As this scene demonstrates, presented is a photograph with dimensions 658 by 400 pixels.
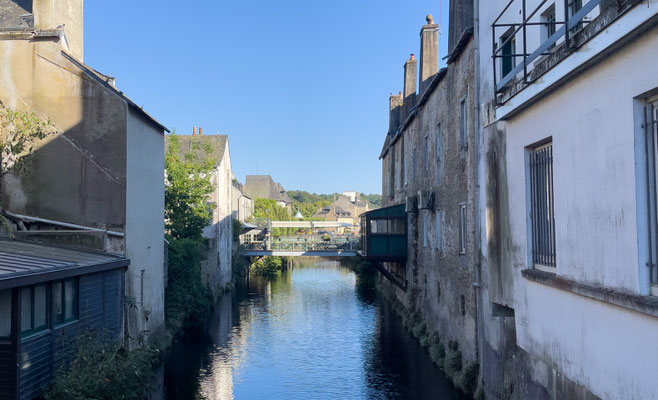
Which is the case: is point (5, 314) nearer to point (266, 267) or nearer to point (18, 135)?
point (18, 135)

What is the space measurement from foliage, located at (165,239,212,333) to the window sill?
15186 mm

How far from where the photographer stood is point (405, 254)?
2398 cm

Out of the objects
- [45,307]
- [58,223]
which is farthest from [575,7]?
[58,223]

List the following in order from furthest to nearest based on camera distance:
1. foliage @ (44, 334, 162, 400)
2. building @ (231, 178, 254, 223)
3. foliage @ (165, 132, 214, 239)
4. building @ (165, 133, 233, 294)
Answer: building @ (231, 178, 254, 223) → building @ (165, 133, 233, 294) → foliage @ (165, 132, 214, 239) → foliage @ (44, 334, 162, 400)

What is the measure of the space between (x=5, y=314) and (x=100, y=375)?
6.38ft

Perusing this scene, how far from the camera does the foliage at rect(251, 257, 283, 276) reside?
156 ft

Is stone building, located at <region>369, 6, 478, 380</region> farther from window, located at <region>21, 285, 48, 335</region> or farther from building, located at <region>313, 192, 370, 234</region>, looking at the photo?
building, located at <region>313, 192, 370, 234</region>

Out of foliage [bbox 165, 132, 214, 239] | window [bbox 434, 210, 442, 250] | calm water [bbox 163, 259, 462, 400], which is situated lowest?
calm water [bbox 163, 259, 462, 400]

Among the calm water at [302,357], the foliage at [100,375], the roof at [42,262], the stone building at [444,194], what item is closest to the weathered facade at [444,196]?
the stone building at [444,194]

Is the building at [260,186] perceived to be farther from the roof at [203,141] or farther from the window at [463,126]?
the window at [463,126]

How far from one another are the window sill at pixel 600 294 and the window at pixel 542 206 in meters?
0.21

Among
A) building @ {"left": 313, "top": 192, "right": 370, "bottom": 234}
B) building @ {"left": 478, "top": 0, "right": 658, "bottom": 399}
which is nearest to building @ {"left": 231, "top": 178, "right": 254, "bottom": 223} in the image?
building @ {"left": 478, "top": 0, "right": 658, "bottom": 399}

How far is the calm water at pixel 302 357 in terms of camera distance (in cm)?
1472

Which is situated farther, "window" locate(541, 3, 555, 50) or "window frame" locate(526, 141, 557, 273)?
Answer: "window" locate(541, 3, 555, 50)
